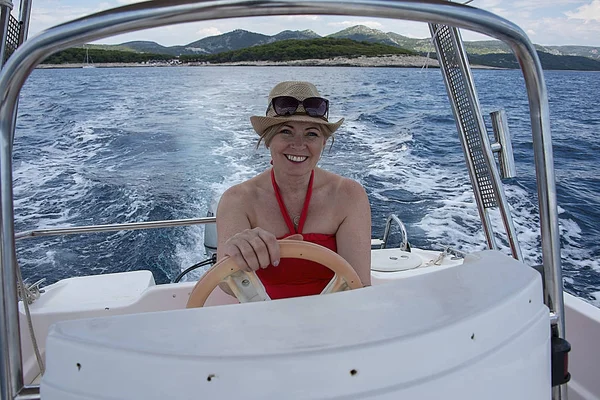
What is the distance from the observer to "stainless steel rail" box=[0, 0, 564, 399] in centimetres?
63

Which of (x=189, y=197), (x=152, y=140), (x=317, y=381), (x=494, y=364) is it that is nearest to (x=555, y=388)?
(x=494, y=364)

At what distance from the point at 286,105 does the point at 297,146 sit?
12cm

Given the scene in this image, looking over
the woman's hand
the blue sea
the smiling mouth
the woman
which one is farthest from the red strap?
the blue sea

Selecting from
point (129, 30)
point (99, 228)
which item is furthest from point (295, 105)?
point (99, 228)

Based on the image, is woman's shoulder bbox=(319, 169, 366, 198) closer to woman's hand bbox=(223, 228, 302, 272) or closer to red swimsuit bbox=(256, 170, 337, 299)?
red swimsuit bbox=(256, 170, 337, 299)

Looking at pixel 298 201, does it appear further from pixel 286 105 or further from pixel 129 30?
pixel 129 30

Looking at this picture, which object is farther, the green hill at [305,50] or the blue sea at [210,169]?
the green hill at [305,50]

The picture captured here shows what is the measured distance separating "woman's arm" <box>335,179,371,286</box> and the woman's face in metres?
0.14

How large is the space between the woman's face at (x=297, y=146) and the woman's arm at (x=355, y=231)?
0.47 ft

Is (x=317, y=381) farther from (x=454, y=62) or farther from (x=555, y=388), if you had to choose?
(x=454, y=62)

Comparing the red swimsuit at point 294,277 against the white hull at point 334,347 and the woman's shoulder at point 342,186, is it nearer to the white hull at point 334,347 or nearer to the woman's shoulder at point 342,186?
the woman's shoulder at point 342,186

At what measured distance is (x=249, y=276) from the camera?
88cm

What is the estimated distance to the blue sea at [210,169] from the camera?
4582 millimetres

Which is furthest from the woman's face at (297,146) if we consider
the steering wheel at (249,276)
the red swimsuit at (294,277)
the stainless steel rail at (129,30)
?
the stainless steel rail at (129,30)
